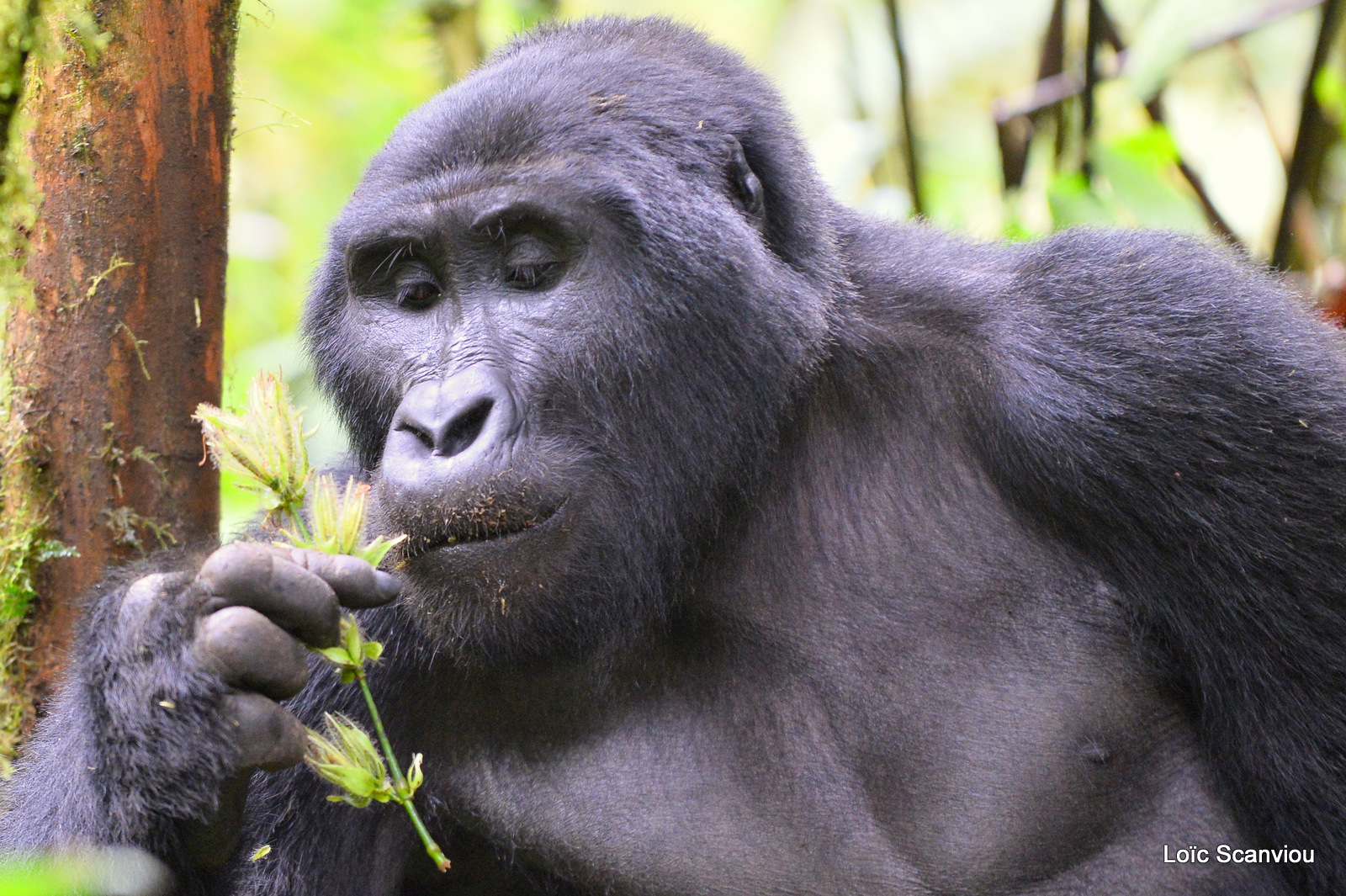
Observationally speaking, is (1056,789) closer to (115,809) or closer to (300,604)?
(300,604)

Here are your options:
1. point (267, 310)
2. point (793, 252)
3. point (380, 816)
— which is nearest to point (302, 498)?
point (380, 816)

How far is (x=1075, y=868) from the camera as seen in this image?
9.05 ft

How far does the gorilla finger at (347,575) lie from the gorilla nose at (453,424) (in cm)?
23

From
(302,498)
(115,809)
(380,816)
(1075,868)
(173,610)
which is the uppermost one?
(302,498)

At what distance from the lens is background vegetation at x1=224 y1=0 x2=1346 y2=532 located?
5891 mm

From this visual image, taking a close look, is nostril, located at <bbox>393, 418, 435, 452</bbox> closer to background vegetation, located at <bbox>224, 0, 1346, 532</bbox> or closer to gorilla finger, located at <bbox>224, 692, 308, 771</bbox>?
gorilla finger, located at <bbox>224, 692, 308, 771</bbox>

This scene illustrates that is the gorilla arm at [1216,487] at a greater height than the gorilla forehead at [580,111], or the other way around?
the gorilla forehead at [580,111]

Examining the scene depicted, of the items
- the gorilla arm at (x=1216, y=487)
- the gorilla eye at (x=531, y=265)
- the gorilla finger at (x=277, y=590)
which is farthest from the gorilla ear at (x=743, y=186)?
the gorilla finger at (x=277, y=590)

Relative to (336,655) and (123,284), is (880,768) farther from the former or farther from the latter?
(123,284)

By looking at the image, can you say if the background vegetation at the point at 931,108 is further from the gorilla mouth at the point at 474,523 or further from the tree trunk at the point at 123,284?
the tree trunk at the point at 123,284

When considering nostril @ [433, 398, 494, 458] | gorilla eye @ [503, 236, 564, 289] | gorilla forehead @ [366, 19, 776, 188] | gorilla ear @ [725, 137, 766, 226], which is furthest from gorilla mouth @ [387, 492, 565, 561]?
→ gorilla ear @ [725, 137, 766, 226]

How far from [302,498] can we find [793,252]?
1347mm

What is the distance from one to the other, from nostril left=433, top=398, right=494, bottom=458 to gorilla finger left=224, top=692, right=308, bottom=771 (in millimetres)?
576

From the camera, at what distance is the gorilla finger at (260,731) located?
2287 millimetres
